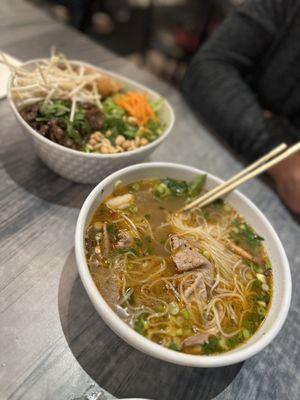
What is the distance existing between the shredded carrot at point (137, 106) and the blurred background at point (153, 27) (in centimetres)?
264

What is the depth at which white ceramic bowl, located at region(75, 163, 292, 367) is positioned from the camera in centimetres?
81

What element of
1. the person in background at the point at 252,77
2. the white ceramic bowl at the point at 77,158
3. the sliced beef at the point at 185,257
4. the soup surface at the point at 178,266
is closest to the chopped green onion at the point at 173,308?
the soup surface at the point at 178,266

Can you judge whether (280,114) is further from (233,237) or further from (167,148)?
(233,237)

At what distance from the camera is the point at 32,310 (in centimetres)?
99

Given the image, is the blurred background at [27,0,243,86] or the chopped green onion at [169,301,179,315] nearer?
the chopped green onion at [169,301,179,315]

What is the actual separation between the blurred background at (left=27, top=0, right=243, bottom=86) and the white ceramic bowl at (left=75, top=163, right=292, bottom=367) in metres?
3.09

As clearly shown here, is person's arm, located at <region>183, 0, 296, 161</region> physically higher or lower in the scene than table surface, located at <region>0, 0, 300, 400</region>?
higher

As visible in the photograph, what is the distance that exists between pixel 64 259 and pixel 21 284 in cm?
16

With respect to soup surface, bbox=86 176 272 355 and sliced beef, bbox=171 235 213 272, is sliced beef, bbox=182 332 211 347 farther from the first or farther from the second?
sliced beef, bbox=171 235 213 272

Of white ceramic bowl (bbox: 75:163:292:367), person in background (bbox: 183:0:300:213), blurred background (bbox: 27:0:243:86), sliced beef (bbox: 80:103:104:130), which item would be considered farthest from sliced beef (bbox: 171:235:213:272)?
blurred background (bbox: 27:0:243:86)

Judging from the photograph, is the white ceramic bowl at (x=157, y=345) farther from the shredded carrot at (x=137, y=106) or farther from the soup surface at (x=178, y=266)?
the shredded carrot at (x=137, y=106)

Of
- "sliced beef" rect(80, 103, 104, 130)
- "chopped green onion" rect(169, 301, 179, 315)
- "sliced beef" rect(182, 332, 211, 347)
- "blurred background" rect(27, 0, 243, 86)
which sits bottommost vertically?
"blurred background" rect(27, 0, 243, 86)

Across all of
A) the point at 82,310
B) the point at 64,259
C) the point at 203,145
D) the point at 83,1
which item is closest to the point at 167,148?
the point at 203,145

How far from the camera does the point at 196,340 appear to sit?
0.92 m
